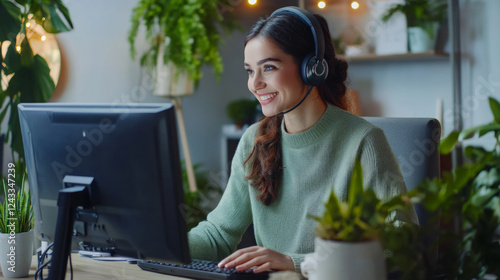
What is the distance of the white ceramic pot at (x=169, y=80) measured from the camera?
350cm

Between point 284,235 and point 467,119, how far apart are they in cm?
209

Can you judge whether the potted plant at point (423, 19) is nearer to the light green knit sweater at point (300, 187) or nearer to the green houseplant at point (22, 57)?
the light green knit sweater at point (300, 187)

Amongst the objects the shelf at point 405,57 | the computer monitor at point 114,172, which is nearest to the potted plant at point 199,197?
the shelf at point 405,57

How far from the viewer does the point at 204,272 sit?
125cm

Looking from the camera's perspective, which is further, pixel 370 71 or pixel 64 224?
pixel 370 71

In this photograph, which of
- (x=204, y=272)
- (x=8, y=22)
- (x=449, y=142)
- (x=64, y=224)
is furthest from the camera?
(x=8, y=22)

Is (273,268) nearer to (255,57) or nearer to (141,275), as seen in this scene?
(141,275)

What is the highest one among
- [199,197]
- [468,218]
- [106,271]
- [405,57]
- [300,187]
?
[405,57]

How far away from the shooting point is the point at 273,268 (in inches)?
51.1

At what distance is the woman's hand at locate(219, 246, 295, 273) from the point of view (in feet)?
4.17

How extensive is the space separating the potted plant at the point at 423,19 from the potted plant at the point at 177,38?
3.43 ft

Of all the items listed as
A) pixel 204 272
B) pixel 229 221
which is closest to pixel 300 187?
pixel 229 221

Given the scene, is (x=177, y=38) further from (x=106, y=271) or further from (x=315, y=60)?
(x=106, y=271)

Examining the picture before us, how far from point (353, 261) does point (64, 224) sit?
0.56 meters
